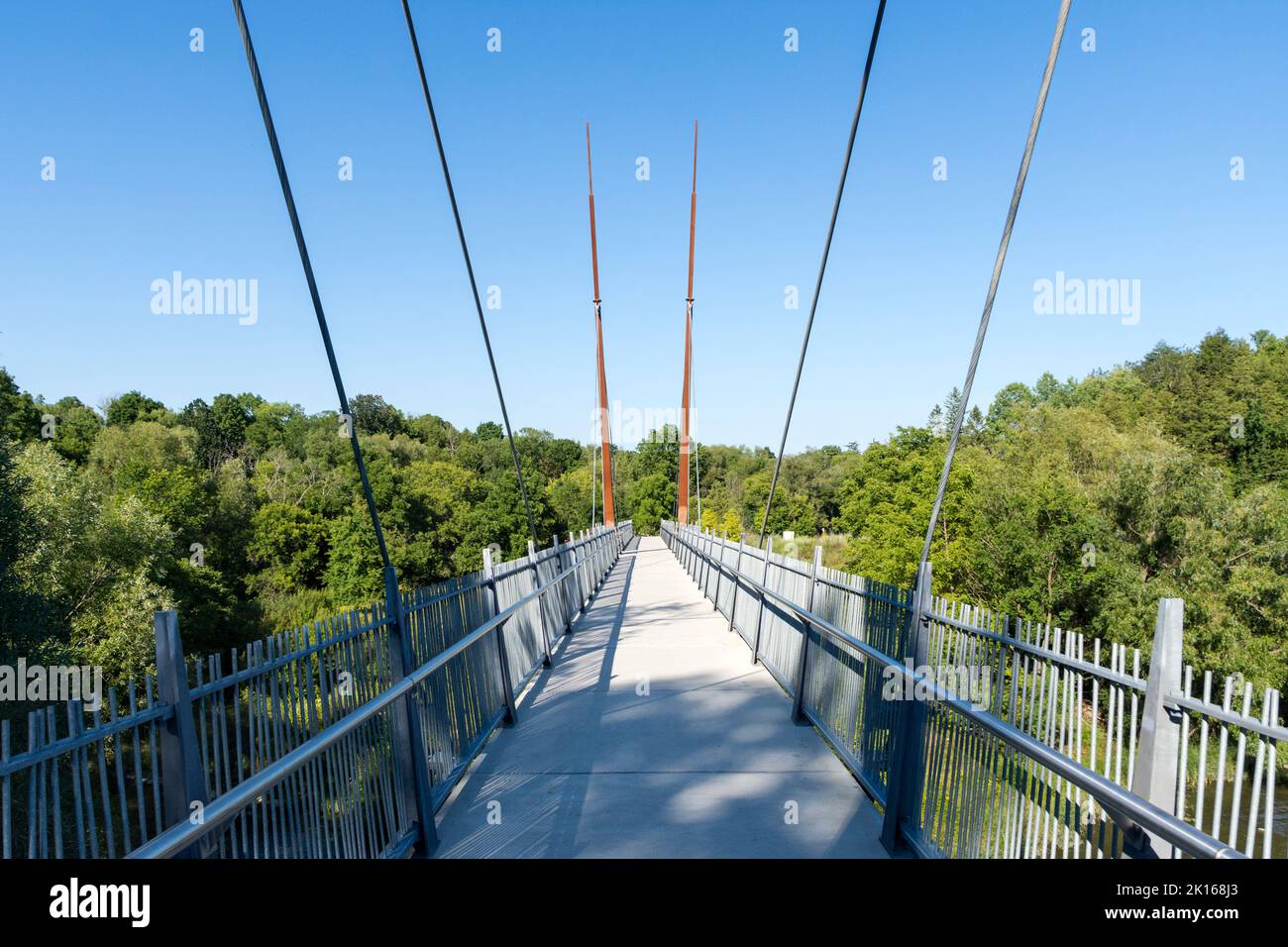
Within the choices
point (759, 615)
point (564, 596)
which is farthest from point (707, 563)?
point (759, 615)

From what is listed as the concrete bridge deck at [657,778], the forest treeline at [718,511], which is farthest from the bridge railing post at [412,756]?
the forest treeline at [718,511]

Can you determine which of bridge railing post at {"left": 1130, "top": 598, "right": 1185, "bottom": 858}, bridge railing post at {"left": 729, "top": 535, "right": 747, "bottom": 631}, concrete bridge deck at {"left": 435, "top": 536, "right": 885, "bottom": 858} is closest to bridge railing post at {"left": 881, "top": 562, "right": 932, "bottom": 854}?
concrete bridge deck at {"left": 435, "top": 536, "right": 885, "bottom": 858}

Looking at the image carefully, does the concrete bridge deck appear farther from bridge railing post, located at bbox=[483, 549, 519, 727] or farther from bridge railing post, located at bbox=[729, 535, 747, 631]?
bridge railing post, located at bbox=[729, 535, 747, 631]

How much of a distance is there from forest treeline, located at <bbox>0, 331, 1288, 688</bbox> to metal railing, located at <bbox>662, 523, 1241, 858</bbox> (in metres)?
21.4

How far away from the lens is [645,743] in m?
6.82

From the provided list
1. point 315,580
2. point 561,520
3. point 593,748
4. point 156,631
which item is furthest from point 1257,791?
point 561,520

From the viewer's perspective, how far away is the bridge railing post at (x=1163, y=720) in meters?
2.80

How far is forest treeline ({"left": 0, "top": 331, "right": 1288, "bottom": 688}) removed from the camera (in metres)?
30.7

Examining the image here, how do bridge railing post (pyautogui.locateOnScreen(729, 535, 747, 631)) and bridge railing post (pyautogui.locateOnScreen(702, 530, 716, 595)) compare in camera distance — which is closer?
bridge railing post (pyautogui.locateOnScreen(729, 535, 747, 631))

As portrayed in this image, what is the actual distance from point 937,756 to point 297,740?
10.3 feet

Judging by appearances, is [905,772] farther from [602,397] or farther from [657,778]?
[602,397]

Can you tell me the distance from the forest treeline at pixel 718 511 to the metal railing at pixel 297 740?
65.3 feet

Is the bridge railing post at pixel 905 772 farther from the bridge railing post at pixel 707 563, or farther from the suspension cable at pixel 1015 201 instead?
the bridge railing post at pixel 707 563
